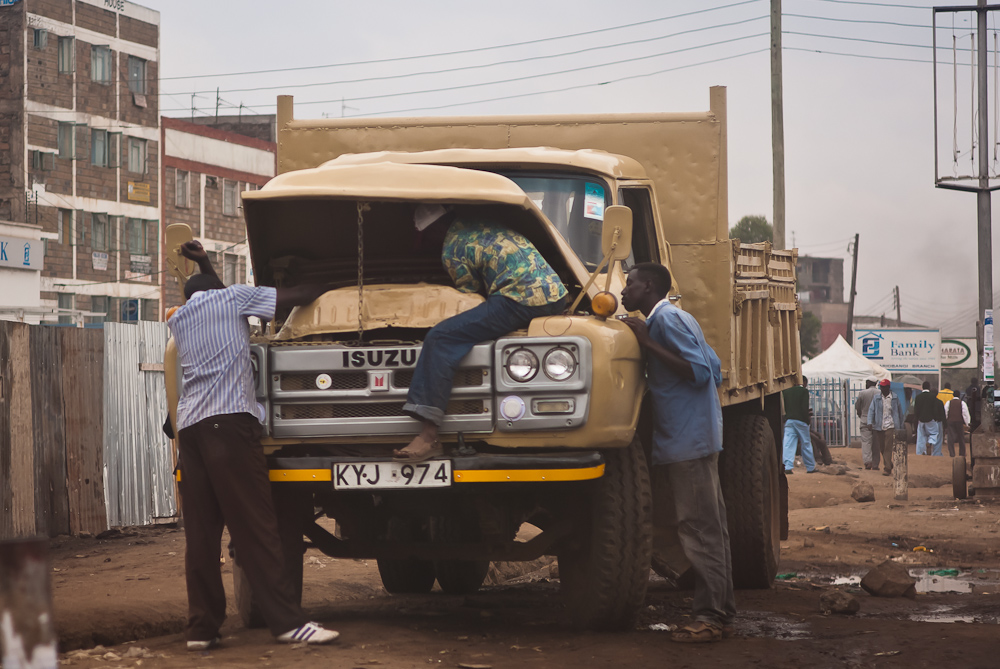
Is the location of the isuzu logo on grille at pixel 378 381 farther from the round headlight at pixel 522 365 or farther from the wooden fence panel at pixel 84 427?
the wooden fence panel at pixel 84 427

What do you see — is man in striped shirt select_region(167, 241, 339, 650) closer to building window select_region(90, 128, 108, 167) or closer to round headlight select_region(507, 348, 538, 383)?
round headlight select_region(507, 348, 538, 383)

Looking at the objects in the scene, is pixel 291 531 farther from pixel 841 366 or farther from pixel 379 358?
pixel 841 366

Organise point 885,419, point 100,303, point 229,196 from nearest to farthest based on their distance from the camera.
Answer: point 885,419 → point 100,303 → point 229,196

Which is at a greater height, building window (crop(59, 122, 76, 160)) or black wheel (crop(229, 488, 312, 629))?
building window (crop(59, 122, 76, 160))

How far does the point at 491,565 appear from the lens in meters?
11.0

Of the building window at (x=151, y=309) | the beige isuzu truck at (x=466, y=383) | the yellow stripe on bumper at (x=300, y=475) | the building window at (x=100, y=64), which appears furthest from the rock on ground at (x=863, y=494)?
the building window at (x=100, y=64)

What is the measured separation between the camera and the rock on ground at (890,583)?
8.85m

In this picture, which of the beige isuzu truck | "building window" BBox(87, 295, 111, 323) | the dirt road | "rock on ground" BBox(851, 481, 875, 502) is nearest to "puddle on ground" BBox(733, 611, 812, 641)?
the dirt road

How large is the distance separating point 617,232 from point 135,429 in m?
7.78

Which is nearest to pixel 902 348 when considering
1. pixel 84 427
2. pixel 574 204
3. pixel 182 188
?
pixel 182 188

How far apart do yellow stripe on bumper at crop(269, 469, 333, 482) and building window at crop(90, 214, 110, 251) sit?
150 feet

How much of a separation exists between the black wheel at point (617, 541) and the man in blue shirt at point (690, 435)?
36 centimetres

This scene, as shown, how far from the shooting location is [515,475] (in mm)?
6012

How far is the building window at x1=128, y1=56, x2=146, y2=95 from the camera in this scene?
51.6 metres
